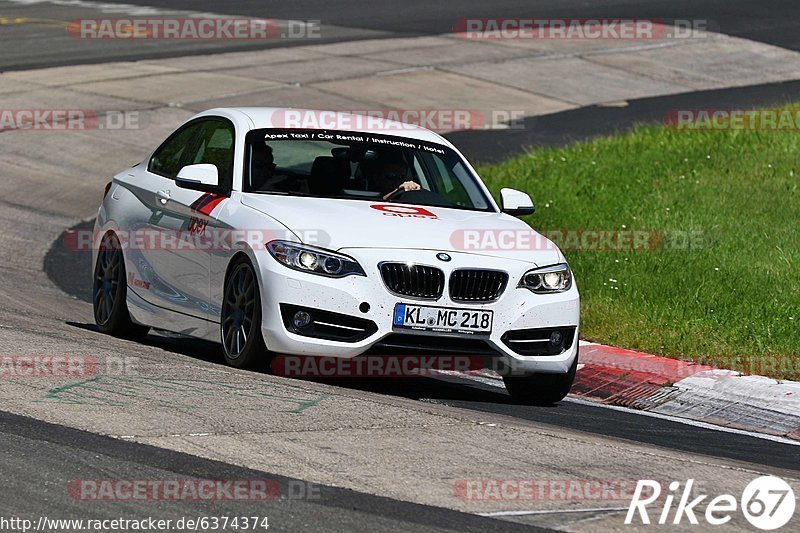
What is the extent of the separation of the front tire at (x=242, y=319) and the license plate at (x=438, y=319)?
2.61 ft

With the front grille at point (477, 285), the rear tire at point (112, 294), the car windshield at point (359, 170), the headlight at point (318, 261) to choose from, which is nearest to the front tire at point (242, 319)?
the headlight at point (318, 261)

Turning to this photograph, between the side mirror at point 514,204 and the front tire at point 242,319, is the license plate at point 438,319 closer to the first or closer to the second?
the front tire at point 242,319

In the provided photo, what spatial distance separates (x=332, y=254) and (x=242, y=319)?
2.42 feet

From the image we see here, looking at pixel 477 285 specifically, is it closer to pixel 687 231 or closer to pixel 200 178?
pixel 200 178

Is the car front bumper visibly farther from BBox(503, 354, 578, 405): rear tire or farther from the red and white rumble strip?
the red and white rumble strip

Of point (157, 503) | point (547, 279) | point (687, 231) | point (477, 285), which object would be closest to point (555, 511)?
point (157, 503)

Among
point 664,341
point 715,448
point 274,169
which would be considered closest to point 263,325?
point 274,169

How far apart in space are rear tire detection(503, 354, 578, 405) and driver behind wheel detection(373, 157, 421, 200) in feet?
4.50

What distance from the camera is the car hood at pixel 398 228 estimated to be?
8852 mm

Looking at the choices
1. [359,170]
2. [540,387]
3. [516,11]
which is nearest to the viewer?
[540,387]

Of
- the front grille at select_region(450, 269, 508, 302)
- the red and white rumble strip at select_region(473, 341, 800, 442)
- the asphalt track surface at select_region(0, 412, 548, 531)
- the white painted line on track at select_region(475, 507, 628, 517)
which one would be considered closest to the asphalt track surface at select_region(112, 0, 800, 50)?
the red and white rumble strip at select_region(473, 341, 800, 442)

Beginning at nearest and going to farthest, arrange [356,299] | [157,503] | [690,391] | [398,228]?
1. [157,503]
2. [356,299]
3. [398,228]
4. [690,391]

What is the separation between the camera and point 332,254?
8750mm

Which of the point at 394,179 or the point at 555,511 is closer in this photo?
the point at 555,511
